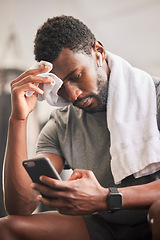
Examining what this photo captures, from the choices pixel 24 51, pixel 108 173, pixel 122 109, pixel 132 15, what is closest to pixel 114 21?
pixel 132 15

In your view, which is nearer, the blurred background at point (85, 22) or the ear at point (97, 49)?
the ear at point (97, 49)

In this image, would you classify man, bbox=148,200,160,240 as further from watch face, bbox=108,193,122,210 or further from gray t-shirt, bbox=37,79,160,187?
gray t-shirt, bbox=37,79,160,187

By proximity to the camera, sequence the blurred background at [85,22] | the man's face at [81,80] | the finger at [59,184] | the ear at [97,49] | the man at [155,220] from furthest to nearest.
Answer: the blurred background at [85,22]
the ear at [97,49]
the man's face at [81,80]
the finger at [59,184]
the man at [155,220]

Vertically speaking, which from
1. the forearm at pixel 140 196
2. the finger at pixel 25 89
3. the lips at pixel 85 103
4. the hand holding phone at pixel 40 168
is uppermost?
the finger at pixel 25 89

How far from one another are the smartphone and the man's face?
15.6 inches

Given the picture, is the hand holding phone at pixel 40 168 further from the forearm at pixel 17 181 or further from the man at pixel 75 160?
the forearm at pixel 17 181

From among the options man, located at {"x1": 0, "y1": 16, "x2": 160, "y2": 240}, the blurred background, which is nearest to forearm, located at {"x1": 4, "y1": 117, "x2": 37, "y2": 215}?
man, located at {"x1": 0, "y1": 16, "x2": 160, "y2": 240}

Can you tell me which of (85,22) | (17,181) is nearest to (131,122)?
(17,181)

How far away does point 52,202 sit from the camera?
924mm

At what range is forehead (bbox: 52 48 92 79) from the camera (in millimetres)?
1181

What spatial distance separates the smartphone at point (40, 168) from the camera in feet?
2.88

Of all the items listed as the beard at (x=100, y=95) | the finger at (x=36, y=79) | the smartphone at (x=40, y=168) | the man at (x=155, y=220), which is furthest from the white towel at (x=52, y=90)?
the man at (x=155, y=220)

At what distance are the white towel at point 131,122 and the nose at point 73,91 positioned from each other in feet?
0.50

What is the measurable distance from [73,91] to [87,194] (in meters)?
0.46
